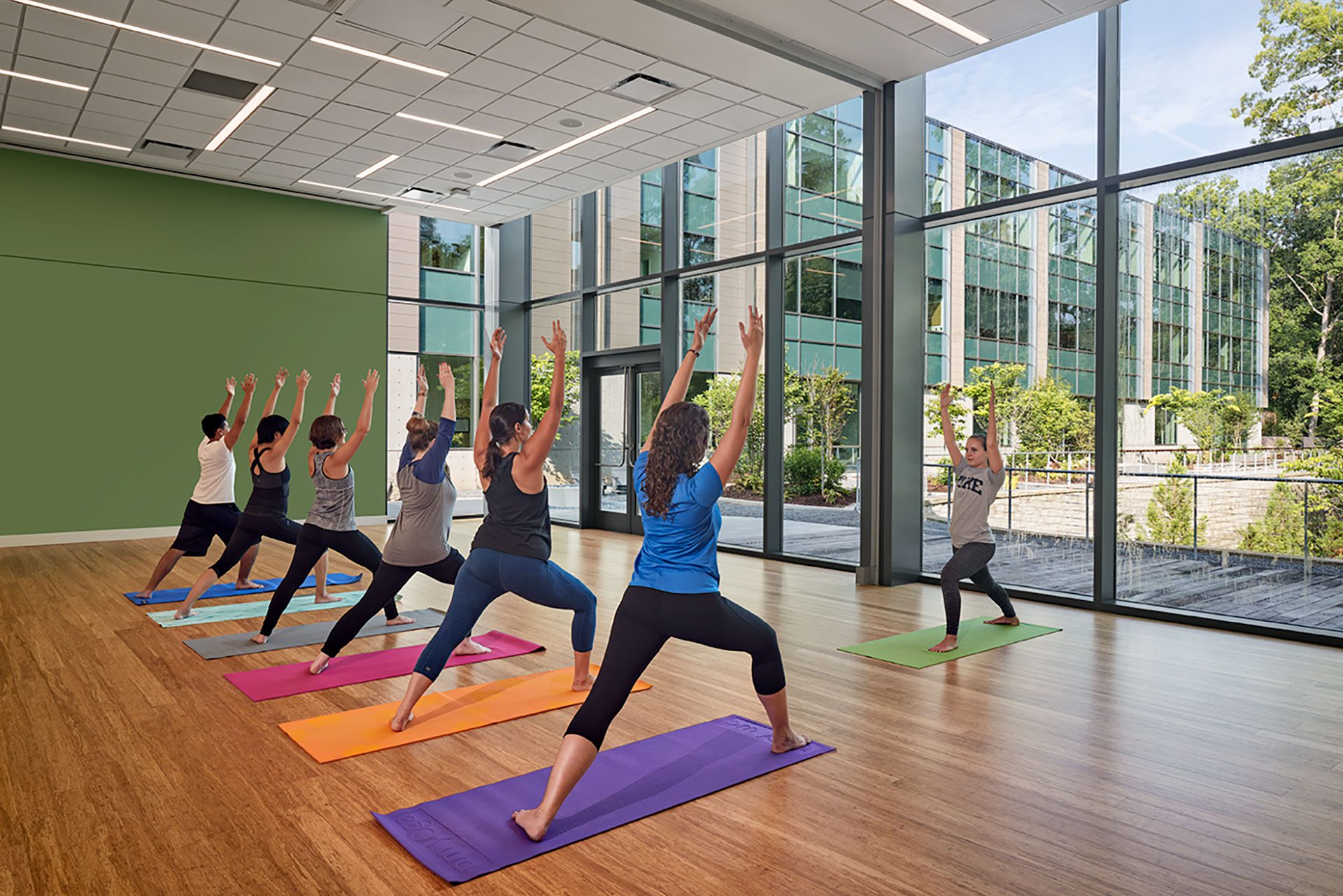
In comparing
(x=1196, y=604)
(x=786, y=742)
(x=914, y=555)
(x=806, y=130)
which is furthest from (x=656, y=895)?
(x=806, y=130)

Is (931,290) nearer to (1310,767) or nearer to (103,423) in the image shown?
(1310,767)

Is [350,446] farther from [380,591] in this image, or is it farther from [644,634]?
[644,634]

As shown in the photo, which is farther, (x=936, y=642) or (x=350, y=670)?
(x=936, y=642)

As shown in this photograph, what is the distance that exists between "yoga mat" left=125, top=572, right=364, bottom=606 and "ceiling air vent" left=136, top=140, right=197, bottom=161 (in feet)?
14.2

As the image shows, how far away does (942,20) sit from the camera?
5.78 metres

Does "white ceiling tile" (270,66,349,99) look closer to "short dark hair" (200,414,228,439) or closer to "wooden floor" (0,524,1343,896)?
"short dark hair" (200,414,228,439)

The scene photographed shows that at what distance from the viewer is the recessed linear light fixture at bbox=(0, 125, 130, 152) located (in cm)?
798

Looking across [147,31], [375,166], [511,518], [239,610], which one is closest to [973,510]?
[511,518]

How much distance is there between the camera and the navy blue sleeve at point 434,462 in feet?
13.3

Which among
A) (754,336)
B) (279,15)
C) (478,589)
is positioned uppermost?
(279,15)

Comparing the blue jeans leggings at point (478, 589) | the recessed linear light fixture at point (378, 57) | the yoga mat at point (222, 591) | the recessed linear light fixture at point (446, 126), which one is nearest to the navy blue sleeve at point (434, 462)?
A: the blue jeans leggings at point (478, 589)

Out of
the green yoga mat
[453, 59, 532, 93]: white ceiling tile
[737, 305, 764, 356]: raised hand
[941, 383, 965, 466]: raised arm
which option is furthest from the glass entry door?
[737, 305, 764, 356]: raised hand

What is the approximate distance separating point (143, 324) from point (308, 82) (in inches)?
166

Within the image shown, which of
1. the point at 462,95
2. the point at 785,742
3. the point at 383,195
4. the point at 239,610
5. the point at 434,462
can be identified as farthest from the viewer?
the point at 383,195
